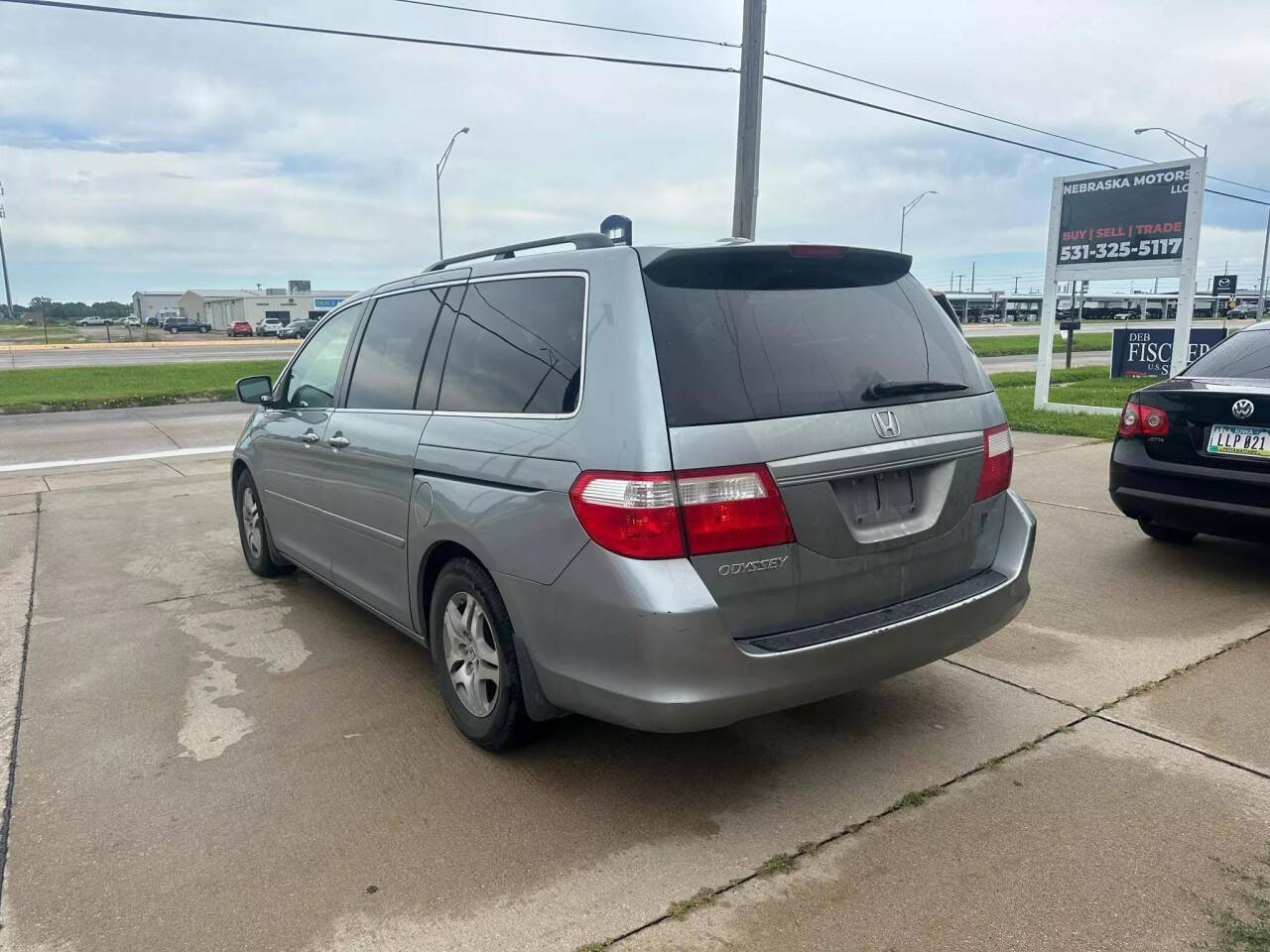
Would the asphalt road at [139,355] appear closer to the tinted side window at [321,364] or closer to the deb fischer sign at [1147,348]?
the deb fischer sign at [1147,348]

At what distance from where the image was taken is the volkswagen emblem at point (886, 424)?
3.03m

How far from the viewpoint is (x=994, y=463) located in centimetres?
346

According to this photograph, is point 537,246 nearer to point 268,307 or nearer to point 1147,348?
point 1147,348

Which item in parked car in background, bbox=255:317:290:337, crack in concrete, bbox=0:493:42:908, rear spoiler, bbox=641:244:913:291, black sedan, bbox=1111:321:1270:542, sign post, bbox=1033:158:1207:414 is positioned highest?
sign post, bbox=1033:158:1207:414

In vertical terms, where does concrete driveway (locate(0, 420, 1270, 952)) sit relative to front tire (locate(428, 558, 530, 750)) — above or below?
below

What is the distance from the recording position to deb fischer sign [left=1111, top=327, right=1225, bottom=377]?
63.1 feet

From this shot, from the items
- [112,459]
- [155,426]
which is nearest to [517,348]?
[112,459]

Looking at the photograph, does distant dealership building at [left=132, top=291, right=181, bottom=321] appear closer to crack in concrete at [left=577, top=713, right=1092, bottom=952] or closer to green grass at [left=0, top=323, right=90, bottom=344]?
green grass at [left=0, top=323, right=90, bottom=344]

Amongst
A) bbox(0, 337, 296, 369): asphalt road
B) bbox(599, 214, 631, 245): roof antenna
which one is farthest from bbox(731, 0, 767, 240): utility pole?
bbox(0, 337, 296, 369): asphalt road

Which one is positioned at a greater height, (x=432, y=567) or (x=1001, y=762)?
(x=432, y=567)

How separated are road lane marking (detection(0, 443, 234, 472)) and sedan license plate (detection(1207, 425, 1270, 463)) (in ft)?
34.8

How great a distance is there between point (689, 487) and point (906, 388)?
0.99 metres

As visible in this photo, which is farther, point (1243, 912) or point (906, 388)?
point (906, 388)

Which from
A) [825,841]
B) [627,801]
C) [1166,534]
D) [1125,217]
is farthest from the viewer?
[1125,217]
